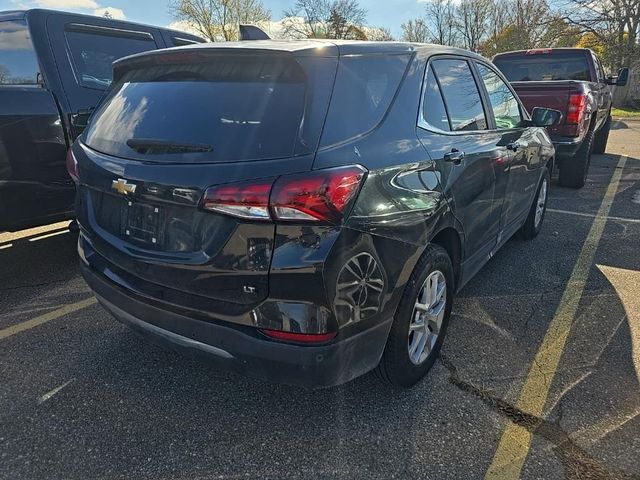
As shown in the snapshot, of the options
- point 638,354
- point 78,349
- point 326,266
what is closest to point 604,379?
point 638,354

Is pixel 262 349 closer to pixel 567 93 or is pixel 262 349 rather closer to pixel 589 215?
pixel 589 215

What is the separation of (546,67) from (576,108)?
2905 millimetres

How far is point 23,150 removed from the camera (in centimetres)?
340

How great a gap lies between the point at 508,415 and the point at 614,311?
1589 millimetres

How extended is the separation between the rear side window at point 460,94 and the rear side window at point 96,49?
2826 mm

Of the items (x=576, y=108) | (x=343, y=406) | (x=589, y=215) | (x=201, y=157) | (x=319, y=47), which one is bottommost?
(x=589, y=215)

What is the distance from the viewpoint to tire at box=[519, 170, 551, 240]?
4754 mm

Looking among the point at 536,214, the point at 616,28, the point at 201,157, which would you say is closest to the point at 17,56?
the point at 201,157

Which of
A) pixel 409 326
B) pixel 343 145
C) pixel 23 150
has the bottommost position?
pixel 409 326

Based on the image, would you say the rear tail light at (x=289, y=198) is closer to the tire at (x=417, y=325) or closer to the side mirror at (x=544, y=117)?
the tire at (x=417, y=325)

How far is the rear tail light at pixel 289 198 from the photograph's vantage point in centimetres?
177

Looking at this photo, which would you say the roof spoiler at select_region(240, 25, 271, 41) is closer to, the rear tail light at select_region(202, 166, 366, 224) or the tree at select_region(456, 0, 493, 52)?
the rear tail light at select_region(202, 166, 366, 224)

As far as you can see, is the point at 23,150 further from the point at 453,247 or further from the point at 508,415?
the point at 508,415

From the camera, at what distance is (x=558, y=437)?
2215 mm
